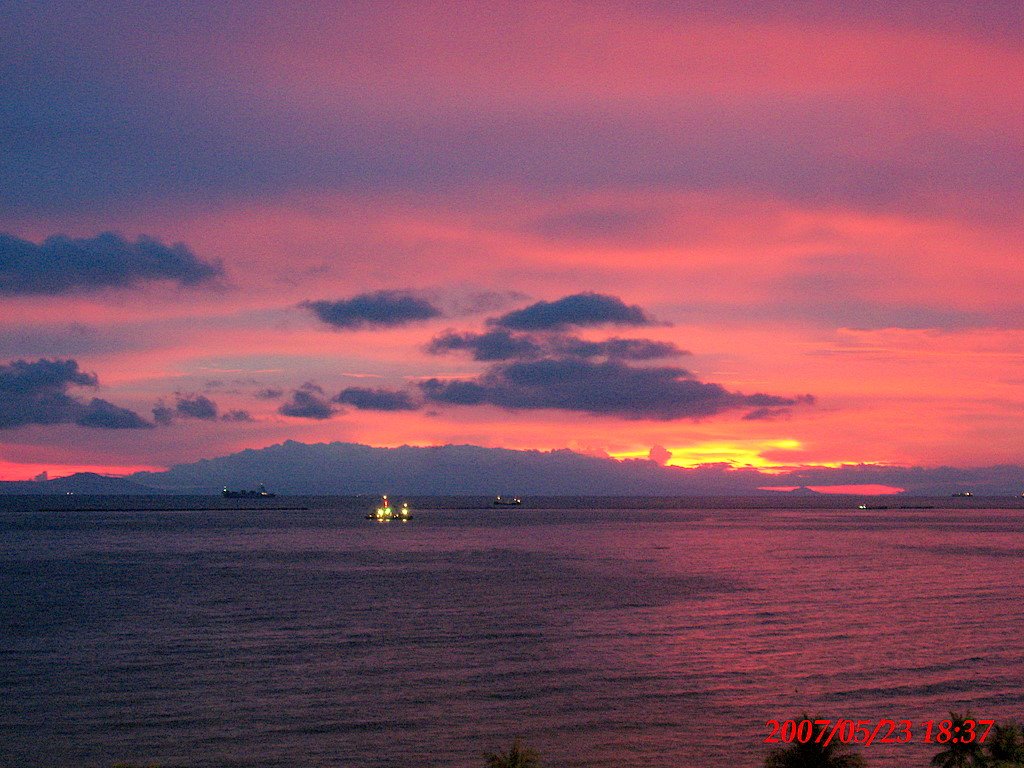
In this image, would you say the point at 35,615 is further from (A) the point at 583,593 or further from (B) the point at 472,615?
(A) the point at 583,593

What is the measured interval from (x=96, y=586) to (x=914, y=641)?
100 meters

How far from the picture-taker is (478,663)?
7488 cm

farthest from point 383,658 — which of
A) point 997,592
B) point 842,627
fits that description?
point 997,592

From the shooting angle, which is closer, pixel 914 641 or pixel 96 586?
pixel 914 641

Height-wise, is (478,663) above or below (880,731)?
above

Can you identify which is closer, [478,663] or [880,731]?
[880,731]

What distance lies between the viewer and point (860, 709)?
6197 cm

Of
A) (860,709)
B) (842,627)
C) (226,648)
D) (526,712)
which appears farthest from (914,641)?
(226,648)

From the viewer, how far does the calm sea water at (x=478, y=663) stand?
5547 centimetres

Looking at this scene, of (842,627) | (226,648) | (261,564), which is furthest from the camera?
(261,564)

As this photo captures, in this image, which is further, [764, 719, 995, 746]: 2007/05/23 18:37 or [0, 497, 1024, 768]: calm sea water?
[0, 497, 1024, 768]: calm sea water

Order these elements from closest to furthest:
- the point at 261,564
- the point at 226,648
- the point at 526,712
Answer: the point at 526,712 → the point at 226,648 → the point at 261,564

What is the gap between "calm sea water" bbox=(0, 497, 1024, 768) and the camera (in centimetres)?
5547

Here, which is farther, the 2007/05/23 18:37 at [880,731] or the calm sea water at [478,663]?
the calm sea water at [478,663]
